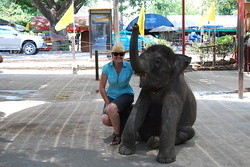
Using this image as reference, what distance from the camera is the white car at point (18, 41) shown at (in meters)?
26.1

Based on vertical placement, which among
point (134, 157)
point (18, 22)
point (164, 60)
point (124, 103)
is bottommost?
point (134, 157)

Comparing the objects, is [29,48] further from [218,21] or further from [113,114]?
[113,114]

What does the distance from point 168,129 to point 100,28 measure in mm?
17141

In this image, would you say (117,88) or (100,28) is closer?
(117,88)

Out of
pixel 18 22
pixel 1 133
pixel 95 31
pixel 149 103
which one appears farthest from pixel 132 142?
pixel 18 22

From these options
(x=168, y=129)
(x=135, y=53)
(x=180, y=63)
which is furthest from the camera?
(x=180, y=63)

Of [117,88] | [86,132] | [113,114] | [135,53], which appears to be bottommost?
[86,132]

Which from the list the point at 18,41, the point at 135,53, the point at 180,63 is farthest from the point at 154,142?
the point at 18,41

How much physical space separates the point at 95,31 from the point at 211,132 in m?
16.0

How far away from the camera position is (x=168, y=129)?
482 centimetres

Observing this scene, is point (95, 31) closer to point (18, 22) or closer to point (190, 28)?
point (190, 28)

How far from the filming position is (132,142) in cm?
503

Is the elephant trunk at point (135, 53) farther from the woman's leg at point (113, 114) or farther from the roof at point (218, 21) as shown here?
the roof at point (218, 21)

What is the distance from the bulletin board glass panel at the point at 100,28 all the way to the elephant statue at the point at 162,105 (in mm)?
16210
